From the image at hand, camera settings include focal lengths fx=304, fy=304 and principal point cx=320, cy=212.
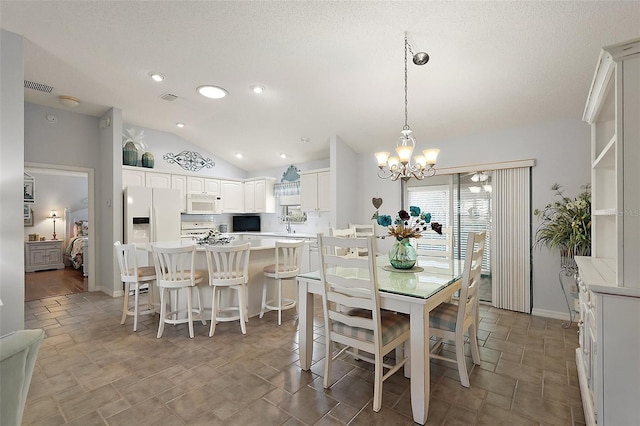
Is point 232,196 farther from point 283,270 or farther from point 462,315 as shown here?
point 462,315

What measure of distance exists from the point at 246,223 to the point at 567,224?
231 inches

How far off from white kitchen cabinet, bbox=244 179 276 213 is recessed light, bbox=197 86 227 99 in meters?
2.70

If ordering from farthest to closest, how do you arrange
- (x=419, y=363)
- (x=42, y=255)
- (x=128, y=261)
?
(x=42, y=255), (x=128, y=261), (x=419, y=363)

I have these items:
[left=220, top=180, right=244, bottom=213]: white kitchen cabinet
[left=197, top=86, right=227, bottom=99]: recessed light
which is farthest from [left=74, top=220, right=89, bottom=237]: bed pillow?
[left=197, top=86, right=227, bottom=99]: recessed light

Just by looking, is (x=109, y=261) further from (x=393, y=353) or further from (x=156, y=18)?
(x=393, y=353)

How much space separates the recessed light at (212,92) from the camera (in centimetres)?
387

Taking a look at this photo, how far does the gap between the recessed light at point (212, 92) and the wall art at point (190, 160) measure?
8.10ft

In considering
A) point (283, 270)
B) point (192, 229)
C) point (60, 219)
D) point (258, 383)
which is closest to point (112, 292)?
point (192, 229)

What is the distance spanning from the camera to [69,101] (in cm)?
436

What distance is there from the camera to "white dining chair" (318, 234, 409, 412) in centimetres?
192

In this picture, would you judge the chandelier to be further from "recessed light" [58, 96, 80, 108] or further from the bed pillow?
the bed pillow

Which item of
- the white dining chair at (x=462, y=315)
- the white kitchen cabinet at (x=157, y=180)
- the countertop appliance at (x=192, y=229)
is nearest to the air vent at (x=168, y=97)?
the white kitchen cabinet at (x=157, y=180)

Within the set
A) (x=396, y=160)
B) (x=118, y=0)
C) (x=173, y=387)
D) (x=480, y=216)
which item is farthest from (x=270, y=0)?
(x=480, y=216)

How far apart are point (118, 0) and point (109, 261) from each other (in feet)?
12.8
